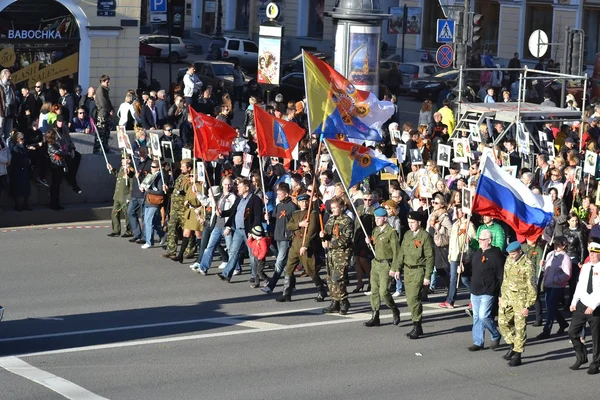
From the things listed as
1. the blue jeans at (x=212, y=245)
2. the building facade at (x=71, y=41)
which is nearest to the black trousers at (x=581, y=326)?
the blue jeans at (x=212, y=245)

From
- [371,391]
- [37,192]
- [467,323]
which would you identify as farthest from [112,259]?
[371,391]

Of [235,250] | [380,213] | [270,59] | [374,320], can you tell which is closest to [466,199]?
[380,213]

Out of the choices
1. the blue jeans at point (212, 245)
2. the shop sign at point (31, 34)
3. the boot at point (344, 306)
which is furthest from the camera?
the shop sign at point (31, 34)

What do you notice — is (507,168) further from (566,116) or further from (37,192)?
(37,192)

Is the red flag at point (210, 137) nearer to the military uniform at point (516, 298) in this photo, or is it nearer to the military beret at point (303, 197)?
the military beret at point (303, 197)

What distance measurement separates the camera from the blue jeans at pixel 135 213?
840 inches

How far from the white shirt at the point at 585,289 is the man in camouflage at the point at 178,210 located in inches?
291

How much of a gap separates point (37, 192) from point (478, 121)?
8.44m

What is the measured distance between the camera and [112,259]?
20328 mm

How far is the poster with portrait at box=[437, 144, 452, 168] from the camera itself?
73.3ft

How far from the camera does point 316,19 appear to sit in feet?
196

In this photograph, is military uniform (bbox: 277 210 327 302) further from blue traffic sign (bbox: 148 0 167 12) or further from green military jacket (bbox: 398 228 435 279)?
blue traffic sign (bbox: 148 0 167 12)

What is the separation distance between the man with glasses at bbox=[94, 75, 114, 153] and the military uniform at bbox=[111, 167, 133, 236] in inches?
132

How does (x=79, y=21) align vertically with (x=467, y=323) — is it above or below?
above
